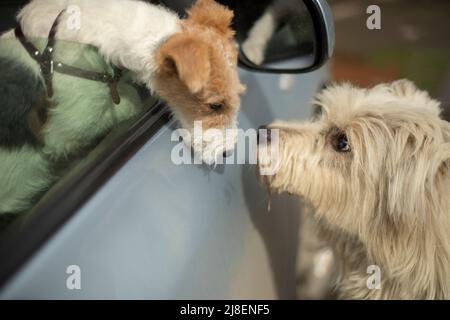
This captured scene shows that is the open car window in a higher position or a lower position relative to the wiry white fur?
lower

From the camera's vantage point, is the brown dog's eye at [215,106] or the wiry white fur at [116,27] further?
the brown dog's eye at [215,106]

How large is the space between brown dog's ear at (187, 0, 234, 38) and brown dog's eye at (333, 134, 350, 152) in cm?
58

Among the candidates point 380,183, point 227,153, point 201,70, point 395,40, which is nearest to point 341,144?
point 380,183

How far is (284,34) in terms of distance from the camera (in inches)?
95.0

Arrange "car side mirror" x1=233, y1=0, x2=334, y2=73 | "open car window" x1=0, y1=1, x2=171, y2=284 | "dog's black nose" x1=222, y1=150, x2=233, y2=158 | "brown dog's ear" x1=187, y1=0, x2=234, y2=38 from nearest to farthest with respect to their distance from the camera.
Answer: "open car window" x1=0, y1=1, x2=171, y2=284 < "dog's black nose" x1=222, y1=150, x2=233, y2=158 < "brown dog's ear" x1=187, y1=0, x2=234, y2=38 < "car side mirror" x1=233, y1=0, x2=334, y2=73

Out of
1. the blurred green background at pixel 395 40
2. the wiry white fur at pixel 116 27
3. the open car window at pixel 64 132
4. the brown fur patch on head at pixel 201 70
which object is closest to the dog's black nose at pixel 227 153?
the brown fur patch on head at pixel 201 70

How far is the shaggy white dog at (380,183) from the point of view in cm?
→ 147

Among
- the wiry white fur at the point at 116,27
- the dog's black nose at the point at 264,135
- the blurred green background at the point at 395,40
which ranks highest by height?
the blurred green background at the point at 395,40

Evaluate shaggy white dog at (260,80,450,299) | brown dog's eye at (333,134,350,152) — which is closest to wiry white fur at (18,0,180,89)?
shaggy white dog at (260,80,450,299)

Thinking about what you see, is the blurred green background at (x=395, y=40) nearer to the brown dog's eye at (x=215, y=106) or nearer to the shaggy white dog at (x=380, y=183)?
the shaggy white dog at (x=380, y=183)

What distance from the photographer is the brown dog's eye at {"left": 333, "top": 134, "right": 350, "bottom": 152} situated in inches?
64.4

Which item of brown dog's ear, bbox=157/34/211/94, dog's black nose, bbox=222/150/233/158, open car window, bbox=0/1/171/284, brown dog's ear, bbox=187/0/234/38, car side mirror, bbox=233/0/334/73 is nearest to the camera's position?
open car window, bbox=0/1/171/284

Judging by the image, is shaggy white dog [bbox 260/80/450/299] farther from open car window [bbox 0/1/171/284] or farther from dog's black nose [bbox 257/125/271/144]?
open car window [bbox 0/1/171/284]

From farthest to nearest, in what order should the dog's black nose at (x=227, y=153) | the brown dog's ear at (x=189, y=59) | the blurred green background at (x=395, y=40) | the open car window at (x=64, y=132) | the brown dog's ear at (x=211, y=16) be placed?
1. the blurred green background at (x=395, y=40)
2. the brown dog's ear at (x=211, y=16)
3. the dog's black nose at (x=227, y=153)
4. the brown dog's ear at (x=189, y=59)
5. the open car window at (x=64, y=132)
